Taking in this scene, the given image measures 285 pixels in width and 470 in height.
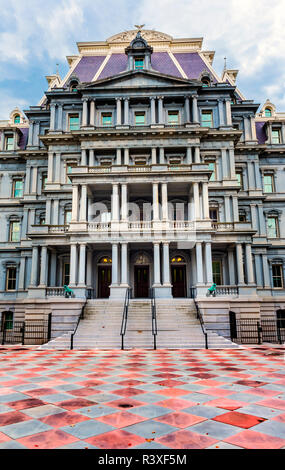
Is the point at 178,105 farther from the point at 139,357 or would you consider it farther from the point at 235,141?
Result: the point at 139,357

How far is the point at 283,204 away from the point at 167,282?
50.4ft

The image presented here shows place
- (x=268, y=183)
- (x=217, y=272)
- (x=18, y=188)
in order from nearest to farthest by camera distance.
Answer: (x=217, y=272), (x=268, y=183), (x=18, y=188)

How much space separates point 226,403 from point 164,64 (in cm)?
3540

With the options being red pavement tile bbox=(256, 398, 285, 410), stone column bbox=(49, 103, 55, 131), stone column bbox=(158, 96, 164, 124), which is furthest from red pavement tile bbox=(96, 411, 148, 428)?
stone column bbox=(49, 103, 55, 131)

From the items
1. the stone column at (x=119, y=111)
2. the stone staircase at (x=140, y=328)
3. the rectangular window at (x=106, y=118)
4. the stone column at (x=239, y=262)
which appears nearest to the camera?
the stone staircase at (x=140, y=328)

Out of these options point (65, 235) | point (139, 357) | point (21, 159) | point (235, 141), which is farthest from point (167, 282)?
point (21, 159)

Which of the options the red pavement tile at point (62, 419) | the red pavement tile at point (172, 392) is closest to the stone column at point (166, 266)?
the red pavement tile at point (172, 392)

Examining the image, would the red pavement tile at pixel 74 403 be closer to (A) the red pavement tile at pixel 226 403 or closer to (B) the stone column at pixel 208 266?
(A) the red pavement tile at pixel 226 403

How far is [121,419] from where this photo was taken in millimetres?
5375

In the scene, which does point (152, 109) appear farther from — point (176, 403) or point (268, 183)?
point (176, 403)

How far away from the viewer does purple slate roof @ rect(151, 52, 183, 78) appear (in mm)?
34412

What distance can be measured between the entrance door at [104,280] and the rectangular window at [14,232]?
9.34 metres

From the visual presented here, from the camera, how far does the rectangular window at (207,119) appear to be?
106 ft

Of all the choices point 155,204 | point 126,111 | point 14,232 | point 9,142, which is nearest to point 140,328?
point 155,204
